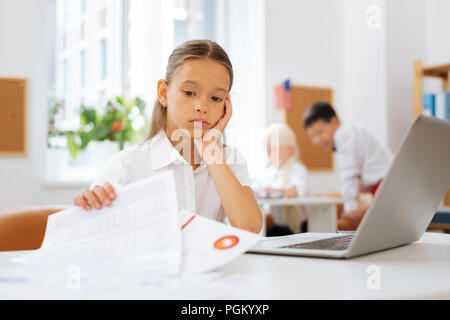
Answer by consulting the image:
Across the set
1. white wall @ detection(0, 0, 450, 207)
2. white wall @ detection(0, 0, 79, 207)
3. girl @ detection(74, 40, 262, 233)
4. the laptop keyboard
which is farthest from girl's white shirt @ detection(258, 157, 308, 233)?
the laptop keyboard

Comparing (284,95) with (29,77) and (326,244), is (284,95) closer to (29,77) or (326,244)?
(29,77)

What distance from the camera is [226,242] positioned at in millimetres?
608

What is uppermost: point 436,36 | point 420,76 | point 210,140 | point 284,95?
point 436,36

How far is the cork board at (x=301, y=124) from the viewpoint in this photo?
4.21 metres

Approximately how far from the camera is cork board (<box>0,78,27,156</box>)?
3084mm

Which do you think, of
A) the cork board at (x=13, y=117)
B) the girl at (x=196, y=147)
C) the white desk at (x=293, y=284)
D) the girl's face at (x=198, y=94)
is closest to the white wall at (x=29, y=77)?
the cork board at (x=13, y=117)

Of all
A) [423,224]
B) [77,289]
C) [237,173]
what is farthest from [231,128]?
[77,289]

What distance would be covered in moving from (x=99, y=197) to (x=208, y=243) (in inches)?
7.2

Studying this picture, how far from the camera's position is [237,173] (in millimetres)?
1337

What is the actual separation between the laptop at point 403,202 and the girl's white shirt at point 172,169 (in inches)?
16.2

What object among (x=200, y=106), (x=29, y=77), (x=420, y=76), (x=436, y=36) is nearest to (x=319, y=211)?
(x=420, y=76)

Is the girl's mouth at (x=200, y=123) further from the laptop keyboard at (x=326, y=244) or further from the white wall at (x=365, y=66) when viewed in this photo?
the white wall at (x=365, y=66)

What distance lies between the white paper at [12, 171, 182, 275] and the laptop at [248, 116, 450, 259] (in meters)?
0.20

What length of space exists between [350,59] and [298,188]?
1.72m
